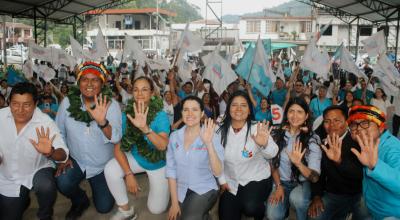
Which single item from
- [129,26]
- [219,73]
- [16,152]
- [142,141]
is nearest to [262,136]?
[142,141]

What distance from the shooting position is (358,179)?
298 centimetres

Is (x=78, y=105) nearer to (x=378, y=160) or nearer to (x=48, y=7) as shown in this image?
(x=378, y=160)

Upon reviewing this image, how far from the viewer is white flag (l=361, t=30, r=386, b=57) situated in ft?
24.4

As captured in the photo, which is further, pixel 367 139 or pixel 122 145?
pixel 122 145

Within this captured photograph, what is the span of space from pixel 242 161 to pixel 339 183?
0.84m

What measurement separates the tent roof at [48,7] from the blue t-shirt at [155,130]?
39.8 ft

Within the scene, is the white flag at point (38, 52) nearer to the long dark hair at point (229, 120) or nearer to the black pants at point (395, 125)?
the long dark hair at point (229, 120)

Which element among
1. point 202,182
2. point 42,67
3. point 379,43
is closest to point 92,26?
point 42,67

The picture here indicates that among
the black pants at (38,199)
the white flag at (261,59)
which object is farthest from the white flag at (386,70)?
the black pants at (38,199)

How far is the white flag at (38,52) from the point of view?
9.16m

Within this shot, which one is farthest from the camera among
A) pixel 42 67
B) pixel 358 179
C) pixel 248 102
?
pixel 42 67

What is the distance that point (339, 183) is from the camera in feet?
10.0

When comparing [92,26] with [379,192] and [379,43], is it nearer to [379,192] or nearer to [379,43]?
[379,43]

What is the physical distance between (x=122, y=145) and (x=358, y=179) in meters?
2.15
